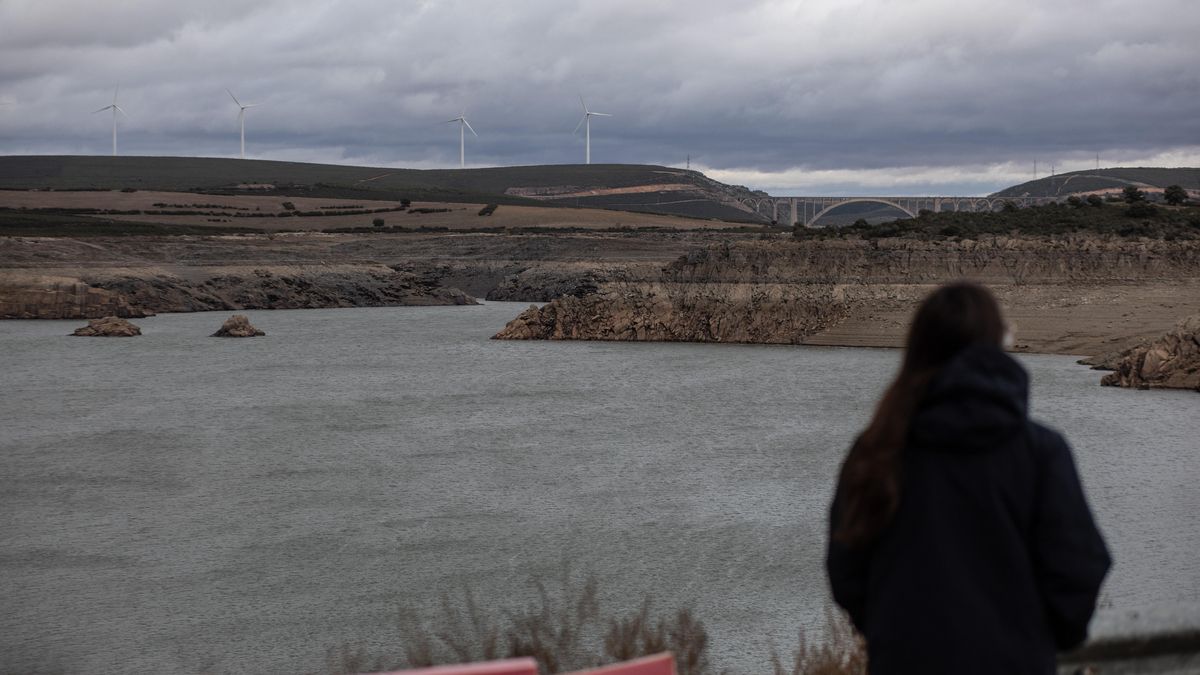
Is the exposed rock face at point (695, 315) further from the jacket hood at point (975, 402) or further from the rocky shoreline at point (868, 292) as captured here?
the jacket hood at point (975, 402)

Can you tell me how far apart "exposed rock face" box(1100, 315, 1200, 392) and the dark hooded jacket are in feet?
71.6

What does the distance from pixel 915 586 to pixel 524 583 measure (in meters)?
7.27

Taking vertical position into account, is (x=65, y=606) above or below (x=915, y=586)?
below

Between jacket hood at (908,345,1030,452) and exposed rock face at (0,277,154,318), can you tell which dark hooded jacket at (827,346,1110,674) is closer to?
jacket hood at (908,345,1030,452)

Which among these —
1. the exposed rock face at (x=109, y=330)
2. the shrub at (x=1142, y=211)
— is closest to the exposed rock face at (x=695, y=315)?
the shrub at (x=1142, y=211)

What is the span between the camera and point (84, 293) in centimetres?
5112

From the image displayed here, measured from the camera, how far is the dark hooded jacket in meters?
3.03

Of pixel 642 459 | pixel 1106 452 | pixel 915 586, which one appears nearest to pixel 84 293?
pixel 642 459

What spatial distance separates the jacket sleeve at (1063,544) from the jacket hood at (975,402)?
13 cm

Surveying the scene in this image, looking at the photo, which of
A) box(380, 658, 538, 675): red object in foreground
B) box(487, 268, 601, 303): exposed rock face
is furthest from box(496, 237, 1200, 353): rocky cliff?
box(380, 658, 538, 675): red object in foreground

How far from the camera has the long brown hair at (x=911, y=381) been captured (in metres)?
3.03

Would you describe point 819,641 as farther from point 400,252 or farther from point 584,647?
point 400,252

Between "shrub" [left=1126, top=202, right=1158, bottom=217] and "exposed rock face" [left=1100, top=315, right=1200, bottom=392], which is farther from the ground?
"shrub" [left=1126, top=202, right=1158, bottom=217]

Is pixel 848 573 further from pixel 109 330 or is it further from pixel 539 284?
pixel 539 284
